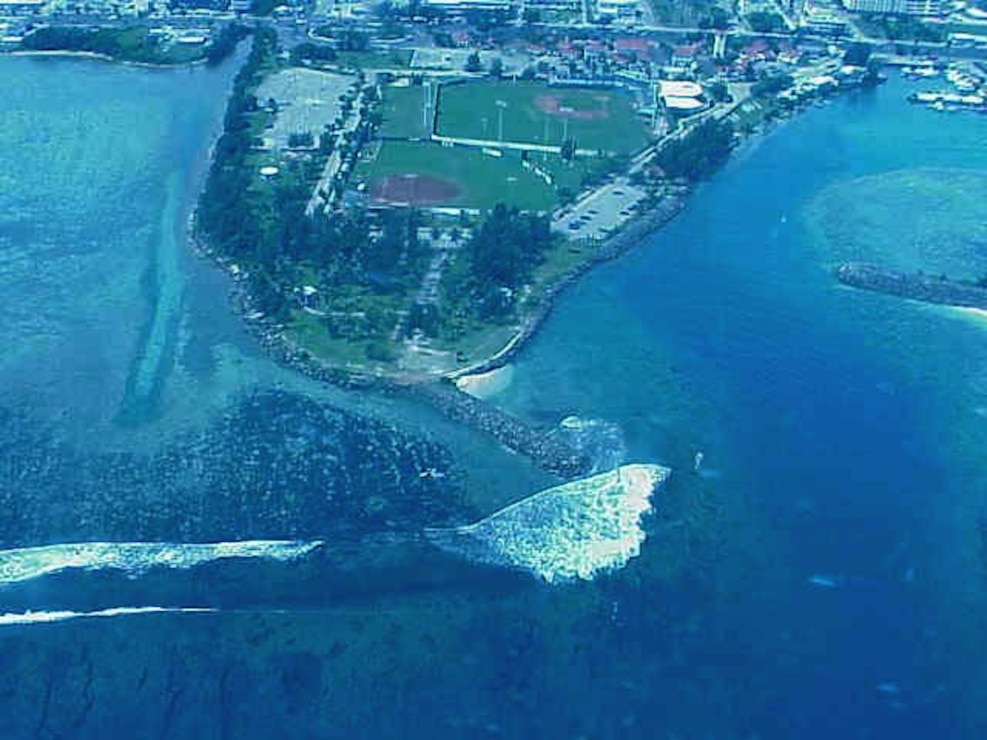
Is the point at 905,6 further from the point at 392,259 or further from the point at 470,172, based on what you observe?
the point at 392,259

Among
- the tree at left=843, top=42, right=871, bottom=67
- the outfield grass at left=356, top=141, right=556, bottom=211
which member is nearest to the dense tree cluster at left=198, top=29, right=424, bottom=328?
the outfield grass at left=356, top=141, right=556, bottom=211

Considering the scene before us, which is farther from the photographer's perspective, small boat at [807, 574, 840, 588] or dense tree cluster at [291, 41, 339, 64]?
dense tree cluster at [291, 41, 339, 64]

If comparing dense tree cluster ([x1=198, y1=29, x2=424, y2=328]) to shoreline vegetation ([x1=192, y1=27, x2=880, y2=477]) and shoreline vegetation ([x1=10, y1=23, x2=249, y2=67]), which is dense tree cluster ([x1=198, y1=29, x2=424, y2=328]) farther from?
Answer: shoreline vegetation ([x1=10, y1=23, x2=249, y2=67])

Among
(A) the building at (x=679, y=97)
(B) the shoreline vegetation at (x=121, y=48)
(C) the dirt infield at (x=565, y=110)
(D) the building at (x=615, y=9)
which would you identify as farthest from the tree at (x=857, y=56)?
(B) the shoreline vegetation at (x=121, y=48)

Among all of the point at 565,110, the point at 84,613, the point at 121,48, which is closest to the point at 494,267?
the point at 84,613

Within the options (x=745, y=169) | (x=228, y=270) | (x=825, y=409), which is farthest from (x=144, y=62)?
(x=825, y=409)

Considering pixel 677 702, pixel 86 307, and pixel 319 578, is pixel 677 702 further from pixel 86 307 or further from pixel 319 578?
pixel 86 307
